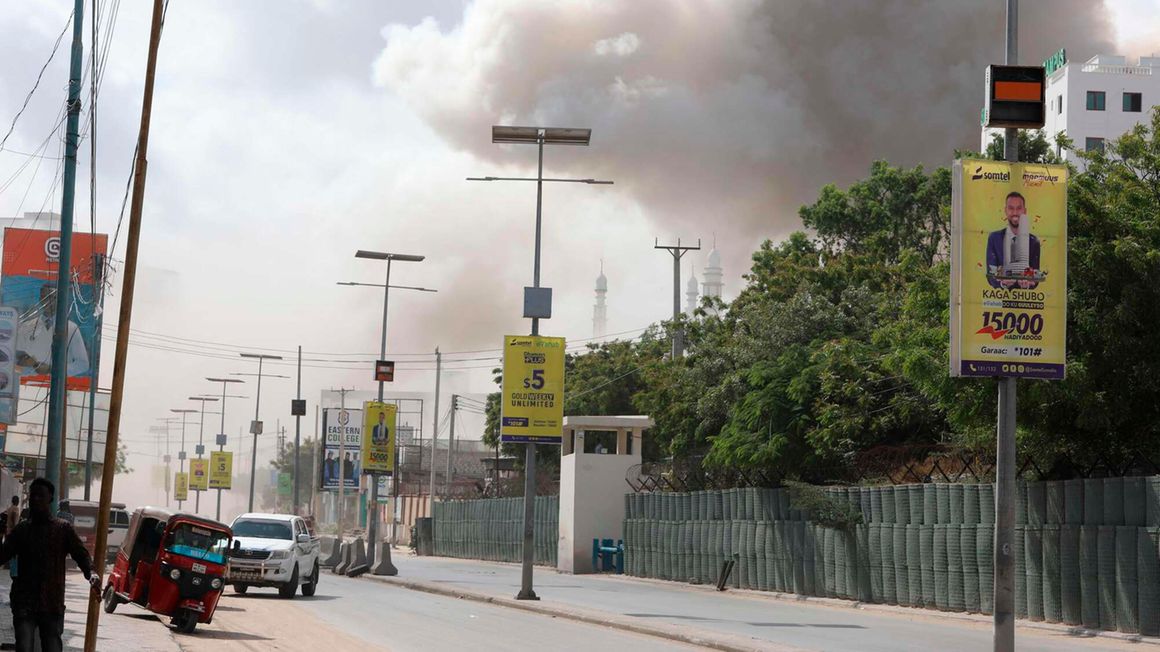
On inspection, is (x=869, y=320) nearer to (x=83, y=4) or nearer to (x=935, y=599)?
(x=935, y=599)

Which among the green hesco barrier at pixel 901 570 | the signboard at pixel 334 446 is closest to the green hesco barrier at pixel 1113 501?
the green hesco barrier at pixel 901 570

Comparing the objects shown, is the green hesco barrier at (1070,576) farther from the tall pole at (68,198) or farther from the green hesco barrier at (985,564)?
the tall pole at (68,198)

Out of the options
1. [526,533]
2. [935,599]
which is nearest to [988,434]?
[935,599]

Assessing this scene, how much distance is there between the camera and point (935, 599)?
99.2 ft

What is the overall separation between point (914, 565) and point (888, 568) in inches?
54.6

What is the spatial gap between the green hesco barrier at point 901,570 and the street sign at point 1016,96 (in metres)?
18.6

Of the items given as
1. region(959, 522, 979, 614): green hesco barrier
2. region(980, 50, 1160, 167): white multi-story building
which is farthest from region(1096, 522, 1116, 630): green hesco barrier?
region(980, 50, 1160, 167): white multi-story building

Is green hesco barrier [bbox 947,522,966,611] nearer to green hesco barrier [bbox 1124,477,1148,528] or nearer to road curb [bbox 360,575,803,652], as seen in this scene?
green hesco barrier [bbox 1124,477,1148,528]

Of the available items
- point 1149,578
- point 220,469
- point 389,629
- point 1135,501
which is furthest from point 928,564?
point 220,469

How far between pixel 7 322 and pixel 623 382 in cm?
4437

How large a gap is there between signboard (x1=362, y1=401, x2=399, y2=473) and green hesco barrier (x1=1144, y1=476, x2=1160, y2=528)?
34.5m

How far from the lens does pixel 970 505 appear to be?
29359 mm

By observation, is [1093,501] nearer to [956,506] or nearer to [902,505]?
[956,506]

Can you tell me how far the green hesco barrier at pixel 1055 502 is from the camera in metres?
26.1
